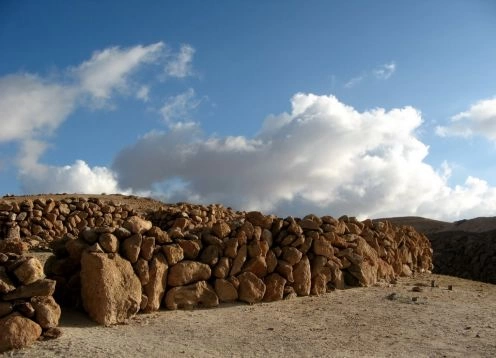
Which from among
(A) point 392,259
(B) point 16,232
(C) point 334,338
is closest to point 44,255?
(B) point 16,232

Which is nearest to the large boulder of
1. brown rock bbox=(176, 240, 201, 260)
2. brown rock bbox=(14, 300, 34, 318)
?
brown rock bbox=(14, 300, 34, 318)

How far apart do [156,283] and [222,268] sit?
4.67 ft

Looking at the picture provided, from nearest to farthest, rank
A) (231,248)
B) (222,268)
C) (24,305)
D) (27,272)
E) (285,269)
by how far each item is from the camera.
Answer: (24,305) → (27,272) → (222,268) → (231,248) → (285,269)

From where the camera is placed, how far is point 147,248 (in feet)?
29.3

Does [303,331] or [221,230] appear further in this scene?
[221,230]

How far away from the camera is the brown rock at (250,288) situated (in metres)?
9.92

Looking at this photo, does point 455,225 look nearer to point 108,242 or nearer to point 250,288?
point 250,288

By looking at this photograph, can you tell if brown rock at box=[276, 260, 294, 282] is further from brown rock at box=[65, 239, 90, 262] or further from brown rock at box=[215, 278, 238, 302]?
A: brown rock at box=[65, 239, 90, 262]

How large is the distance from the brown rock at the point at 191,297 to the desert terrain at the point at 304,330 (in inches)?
6.6

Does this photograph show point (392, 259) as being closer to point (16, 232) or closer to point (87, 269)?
point (87, 269)

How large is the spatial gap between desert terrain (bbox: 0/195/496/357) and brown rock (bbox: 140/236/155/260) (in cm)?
104

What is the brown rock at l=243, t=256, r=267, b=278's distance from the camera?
1021 cm

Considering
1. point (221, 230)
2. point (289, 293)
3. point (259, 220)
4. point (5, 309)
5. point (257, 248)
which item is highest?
point (259, 220)

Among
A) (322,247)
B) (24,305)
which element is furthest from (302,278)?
(24,305)
